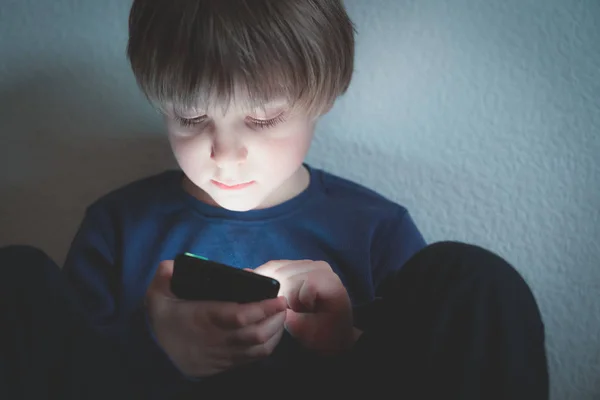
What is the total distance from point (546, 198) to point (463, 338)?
39 cm

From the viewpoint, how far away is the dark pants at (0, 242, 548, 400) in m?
0.45

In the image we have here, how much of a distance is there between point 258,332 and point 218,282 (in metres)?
0.06

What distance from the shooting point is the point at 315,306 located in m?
0.59

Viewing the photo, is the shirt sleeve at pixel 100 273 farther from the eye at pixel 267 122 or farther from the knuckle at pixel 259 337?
the eye at pixel 267 122

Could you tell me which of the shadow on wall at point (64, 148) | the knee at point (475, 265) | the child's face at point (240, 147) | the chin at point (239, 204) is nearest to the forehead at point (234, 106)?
the child's face at point (240, 147)

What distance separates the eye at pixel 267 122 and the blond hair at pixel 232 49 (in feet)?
0.08

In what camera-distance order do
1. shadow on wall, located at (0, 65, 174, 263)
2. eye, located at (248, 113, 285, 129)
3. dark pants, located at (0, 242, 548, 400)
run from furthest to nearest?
shadow on wall, located at (0, 65, 174, 263), eye, located at (248, 113, 285, 129), dark pants, located at (0, 242, 548, 400)

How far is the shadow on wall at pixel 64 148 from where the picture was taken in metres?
0.83

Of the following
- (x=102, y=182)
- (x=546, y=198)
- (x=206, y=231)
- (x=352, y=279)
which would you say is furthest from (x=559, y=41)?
(x=102, y=182)

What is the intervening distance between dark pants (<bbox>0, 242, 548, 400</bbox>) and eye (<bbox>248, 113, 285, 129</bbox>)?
20 centimetres

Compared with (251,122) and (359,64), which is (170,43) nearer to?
(251,122)

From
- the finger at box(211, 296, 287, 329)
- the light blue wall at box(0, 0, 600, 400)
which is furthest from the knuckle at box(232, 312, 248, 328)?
the light blue wall at box(0, 0, 600, 400)

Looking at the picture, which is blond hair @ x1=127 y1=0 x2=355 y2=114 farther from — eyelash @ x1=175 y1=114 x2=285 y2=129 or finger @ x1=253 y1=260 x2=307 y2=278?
finger @ x1=253 y1=260 x2=307 y2=278

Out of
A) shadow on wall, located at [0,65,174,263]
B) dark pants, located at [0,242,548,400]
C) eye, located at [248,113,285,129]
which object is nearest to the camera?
dark pants, located at [0,242,548,400]
